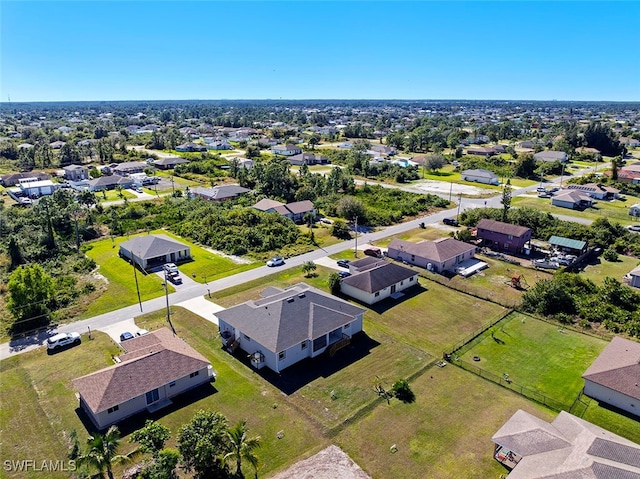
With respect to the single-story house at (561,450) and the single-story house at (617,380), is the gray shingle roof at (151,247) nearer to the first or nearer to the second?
the single-story house at (561,450)

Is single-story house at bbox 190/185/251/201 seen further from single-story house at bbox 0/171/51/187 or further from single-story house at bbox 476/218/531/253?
single-story house at bbox 476/218/531/253

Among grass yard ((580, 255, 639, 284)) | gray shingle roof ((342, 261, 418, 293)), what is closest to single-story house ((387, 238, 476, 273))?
gray shingle roof ((342, 261, 418, 293))

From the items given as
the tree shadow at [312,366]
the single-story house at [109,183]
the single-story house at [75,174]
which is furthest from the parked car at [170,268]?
the single-story house at [75,174]

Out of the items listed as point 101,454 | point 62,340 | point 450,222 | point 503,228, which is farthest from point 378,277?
point 450,222

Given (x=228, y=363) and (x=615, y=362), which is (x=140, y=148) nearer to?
(x=228, y=363)

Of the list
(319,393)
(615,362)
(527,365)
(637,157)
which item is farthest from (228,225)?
(637,157)
